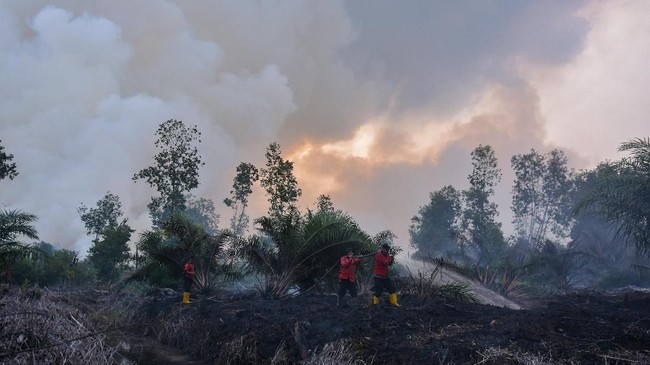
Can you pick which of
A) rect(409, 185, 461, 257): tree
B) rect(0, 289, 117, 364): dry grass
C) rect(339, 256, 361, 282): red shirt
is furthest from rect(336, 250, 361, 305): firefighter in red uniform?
rect(409, 185, 461, 257): tree

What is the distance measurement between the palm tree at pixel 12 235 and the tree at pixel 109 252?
10.6 meters

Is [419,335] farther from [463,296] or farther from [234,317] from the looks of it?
[463,296]

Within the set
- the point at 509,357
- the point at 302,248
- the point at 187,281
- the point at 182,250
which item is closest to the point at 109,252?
the point at 182,250

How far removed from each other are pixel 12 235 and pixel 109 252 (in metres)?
11.1

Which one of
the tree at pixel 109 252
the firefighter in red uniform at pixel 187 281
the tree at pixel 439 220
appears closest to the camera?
the firefighter in red uniform at pixel 187 281

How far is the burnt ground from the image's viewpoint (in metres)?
7.02

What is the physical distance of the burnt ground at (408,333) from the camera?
23.0ft

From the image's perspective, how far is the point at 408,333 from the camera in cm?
911

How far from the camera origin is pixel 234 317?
1263 cm

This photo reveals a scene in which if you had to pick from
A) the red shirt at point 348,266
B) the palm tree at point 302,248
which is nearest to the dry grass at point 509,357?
the red shirt at point 348,266

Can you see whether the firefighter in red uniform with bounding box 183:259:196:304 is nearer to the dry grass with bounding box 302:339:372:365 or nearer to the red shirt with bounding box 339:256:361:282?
the red shirt with bounding box 339:256:361:282

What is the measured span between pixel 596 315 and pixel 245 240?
12.2m

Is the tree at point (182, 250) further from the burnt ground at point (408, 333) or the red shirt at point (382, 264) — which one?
the red shirt at point (382, 264)

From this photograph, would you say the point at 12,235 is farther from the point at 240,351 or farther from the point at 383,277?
the point at 383,277
